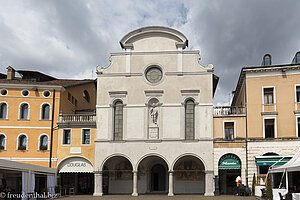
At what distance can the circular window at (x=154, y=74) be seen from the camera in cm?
3192

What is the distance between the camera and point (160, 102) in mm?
31234

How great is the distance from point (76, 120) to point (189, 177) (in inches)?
414

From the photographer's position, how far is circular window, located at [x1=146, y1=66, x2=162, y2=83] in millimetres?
31922

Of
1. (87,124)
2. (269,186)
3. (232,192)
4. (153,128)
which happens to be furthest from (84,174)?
(269,186)

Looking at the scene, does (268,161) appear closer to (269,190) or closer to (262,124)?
(262,124)

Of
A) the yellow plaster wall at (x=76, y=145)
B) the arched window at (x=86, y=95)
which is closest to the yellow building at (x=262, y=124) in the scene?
the yellow plaster wall at (x=76, y=145)

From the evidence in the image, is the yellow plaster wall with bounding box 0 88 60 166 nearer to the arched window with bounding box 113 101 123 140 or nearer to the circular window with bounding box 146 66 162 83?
the arched window with bounding box 113 101 123 140

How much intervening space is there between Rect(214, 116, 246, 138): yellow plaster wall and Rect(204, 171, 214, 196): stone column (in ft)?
9.76

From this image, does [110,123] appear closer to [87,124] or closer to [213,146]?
[87,124]

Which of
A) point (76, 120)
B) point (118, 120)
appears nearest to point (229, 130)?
point (118, 120)

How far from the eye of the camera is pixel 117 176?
108 ft

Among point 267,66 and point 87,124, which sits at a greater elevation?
point 267,66

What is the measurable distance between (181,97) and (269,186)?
32.8 feet

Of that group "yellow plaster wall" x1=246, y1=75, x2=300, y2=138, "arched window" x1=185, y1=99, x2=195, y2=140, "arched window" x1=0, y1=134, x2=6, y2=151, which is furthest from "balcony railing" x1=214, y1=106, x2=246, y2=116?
"arched window" x1=0, y1=134, x2=6, y2=151
